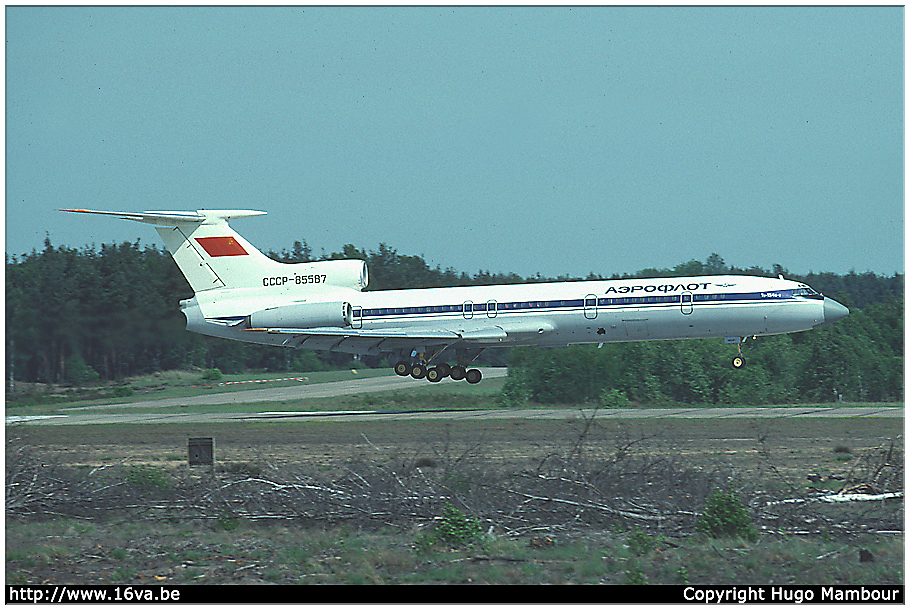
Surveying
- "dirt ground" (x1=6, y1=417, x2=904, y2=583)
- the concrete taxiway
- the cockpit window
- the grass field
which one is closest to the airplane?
the cockpit window

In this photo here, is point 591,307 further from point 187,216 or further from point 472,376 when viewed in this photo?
point 187,216

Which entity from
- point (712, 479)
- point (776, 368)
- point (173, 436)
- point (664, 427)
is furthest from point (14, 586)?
point (776, 368)

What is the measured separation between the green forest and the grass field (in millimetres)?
12749

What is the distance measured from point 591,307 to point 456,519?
72.0 ft

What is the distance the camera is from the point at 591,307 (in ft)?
111

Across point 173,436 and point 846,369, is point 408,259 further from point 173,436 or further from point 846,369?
point 173,436

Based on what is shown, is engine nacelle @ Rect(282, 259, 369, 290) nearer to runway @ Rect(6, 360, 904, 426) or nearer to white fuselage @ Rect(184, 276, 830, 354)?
white fuselage @ Rect(184, 276, 830, 354)

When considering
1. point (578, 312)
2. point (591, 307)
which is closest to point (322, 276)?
point (578, 312)

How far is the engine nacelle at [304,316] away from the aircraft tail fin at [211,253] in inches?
71.1

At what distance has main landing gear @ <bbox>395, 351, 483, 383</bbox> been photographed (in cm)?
3678

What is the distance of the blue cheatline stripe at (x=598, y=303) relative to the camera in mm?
32969

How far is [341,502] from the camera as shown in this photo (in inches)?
561
